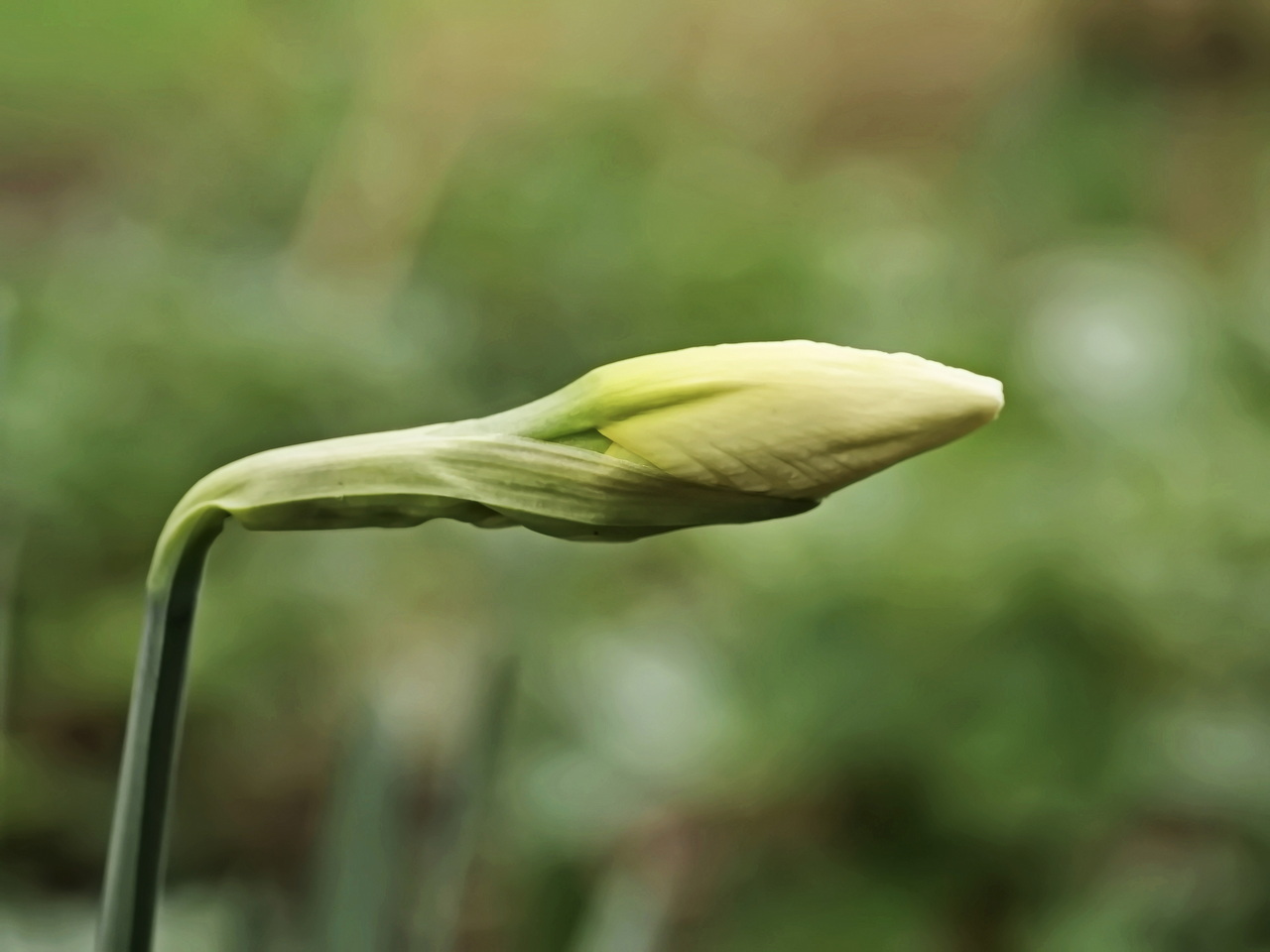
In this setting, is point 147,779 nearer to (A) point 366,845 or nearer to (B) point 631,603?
(A) point 366,845

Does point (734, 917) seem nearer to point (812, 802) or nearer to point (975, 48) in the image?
point (812, 802)

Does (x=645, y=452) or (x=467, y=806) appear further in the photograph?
(x=467, y=806)

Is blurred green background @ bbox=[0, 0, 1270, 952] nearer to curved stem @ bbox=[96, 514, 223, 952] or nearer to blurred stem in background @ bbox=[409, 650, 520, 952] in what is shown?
blurred stem in background @ bbox=[409, 650, 520, 952]

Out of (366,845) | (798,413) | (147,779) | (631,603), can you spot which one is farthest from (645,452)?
(631,603)

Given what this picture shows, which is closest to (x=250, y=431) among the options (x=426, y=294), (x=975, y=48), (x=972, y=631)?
(x=426, y=294)

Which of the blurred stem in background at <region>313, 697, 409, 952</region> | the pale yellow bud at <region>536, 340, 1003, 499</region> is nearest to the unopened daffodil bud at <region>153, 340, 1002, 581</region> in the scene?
the pale yellow bud at <region>536, 340, 1003, 499</region>

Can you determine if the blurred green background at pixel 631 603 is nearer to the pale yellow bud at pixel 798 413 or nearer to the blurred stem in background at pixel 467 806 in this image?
the blurred stem in background at pixel 467 806
